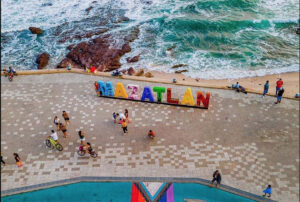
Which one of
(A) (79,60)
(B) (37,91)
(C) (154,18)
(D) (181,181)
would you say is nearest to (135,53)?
(A) (79,60)

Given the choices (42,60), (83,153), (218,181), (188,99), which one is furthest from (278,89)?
(42,60)

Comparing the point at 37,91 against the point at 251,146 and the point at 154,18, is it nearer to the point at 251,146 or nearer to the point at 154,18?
the point at 251,146

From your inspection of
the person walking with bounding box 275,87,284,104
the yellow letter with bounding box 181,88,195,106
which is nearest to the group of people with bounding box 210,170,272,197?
the yellow letter with bounding box 181,88,195,106

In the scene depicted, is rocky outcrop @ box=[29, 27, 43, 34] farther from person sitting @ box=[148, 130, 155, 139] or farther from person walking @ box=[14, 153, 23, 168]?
person sitting @ box=[148, 130, 155, 139]

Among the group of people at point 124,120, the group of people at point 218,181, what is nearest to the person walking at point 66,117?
the group of people at point 124,120

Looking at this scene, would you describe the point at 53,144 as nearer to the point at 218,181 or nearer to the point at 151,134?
the point at 151,134

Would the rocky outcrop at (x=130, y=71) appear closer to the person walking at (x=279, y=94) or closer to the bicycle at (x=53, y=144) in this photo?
the bicycle at (x=53, y=144)
